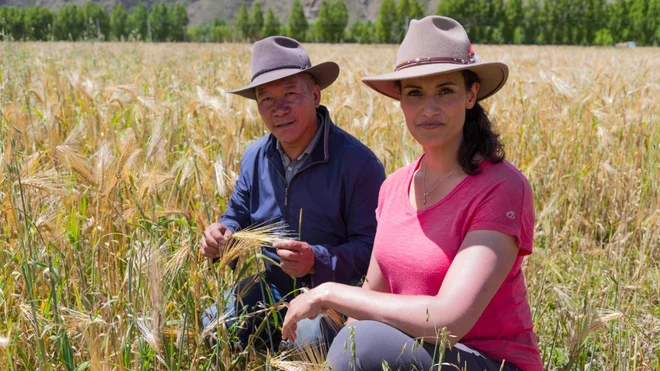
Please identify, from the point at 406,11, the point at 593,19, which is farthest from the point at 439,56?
the point at 406,11

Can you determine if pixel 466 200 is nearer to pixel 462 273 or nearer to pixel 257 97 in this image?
pixel 462 273

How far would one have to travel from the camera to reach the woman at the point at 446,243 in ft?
4.92

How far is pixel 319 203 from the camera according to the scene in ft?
7.20

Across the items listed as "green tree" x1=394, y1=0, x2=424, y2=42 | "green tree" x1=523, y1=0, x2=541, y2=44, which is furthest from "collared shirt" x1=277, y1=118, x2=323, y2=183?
"green tree" x1=523, y1=0, x2=541, y2=44

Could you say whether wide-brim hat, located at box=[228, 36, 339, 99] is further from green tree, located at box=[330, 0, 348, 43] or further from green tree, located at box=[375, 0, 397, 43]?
green tree, located at box=[330, 0, 348, 43]

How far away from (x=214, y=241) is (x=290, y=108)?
0.52 m

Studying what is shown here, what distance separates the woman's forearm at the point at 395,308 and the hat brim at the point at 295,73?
85cm

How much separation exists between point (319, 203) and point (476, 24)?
65051mm

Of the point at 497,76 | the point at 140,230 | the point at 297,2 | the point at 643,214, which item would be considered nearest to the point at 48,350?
the point at 140,230

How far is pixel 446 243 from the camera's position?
5.31ft

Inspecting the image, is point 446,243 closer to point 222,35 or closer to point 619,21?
point 222,35

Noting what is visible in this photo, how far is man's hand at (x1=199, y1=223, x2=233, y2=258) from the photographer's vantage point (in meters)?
1.97

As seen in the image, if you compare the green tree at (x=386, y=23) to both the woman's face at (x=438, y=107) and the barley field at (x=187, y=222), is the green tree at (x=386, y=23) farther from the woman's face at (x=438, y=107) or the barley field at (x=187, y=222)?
the woman's face at (x=438, y=107)

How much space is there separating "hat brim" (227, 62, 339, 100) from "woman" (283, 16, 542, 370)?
454 millimetres
